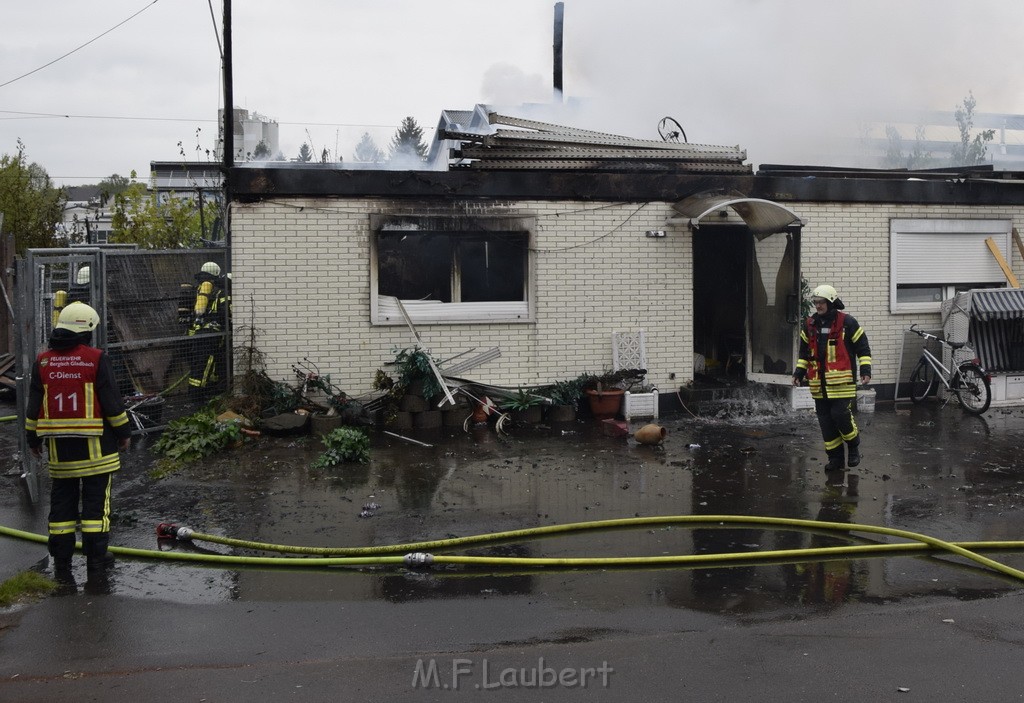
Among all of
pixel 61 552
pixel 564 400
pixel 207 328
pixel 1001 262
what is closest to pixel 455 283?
pixel 564 400

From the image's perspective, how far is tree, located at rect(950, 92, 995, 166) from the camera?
30.5 metres

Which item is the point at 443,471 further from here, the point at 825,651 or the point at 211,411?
the point at 825,651

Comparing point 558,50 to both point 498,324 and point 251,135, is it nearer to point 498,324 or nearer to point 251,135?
point 251,135

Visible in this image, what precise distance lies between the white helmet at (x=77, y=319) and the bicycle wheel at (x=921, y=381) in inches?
424

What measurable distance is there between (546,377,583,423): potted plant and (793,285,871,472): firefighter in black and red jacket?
11.4 feet

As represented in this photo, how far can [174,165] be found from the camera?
4534 centimetres

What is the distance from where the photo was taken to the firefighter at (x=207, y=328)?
11.4 m

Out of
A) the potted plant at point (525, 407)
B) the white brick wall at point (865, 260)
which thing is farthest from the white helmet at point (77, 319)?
the white brick wall at point (865, 260)

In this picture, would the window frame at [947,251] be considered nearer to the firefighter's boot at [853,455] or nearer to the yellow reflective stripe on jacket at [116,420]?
the firefighter's boot at [853,455]

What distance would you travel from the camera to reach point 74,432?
6.02 metres

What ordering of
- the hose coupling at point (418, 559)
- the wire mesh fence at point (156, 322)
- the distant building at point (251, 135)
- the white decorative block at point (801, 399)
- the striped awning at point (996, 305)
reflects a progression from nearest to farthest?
the hose coupling at point (418, 559)
the wire mesh fence at point (156, 322)
the striped awning at point (996, 305)
the white decorative block at point (801, 399)
the distant building at point (251, 135)

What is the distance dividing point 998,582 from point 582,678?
3.03m

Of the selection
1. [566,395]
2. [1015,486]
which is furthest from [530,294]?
[1015,486]

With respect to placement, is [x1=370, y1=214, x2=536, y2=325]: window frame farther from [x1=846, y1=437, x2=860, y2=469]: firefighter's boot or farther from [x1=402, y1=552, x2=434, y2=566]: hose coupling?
[x1=402, y1=552, x2=434, y2=566]: hose coupling
